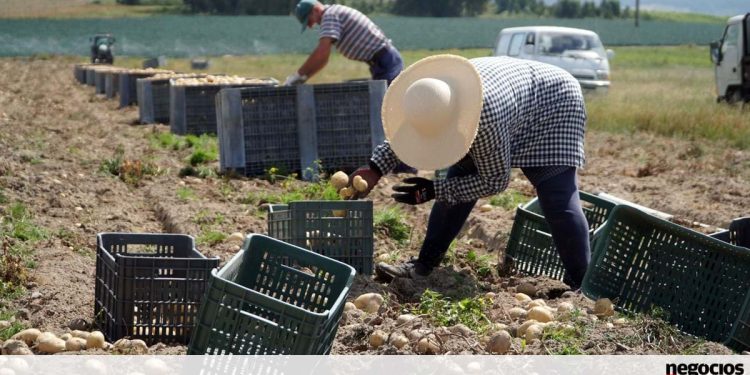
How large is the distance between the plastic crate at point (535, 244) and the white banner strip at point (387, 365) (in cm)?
227

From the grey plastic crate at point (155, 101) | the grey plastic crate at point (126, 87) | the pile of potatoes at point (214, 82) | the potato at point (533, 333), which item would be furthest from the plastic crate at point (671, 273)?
the grey plastic crate at point (126, 87)

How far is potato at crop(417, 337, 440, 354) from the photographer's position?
451 centimetres

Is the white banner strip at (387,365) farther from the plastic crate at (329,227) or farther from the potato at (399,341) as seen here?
the plastic crate at (329,227)

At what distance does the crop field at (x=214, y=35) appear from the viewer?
51656 mm

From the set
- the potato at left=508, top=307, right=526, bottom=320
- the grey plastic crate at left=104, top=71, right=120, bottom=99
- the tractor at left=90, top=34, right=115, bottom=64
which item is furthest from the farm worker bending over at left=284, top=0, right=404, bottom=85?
the tractor at left=90, top=34, right=115, bottom=64

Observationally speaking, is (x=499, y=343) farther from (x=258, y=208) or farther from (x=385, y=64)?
(x=385, y=64)

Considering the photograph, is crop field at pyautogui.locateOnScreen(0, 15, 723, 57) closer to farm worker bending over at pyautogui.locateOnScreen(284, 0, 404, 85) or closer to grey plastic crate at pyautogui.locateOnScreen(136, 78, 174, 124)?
grey plastic crate at pyautogui.locateOnScreen(136, 78, 174, 124)

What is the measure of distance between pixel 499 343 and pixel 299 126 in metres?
6.29

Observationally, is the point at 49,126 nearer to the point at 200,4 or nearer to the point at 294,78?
the point at 294,78

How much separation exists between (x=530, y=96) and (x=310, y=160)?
186 inches

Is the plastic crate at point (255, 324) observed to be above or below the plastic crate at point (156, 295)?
above

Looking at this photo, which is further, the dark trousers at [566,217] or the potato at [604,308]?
the dark trousers at [566,217]

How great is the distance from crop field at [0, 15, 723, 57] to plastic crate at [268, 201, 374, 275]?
44018 millimetres

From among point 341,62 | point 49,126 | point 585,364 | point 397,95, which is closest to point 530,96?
point 397,95
